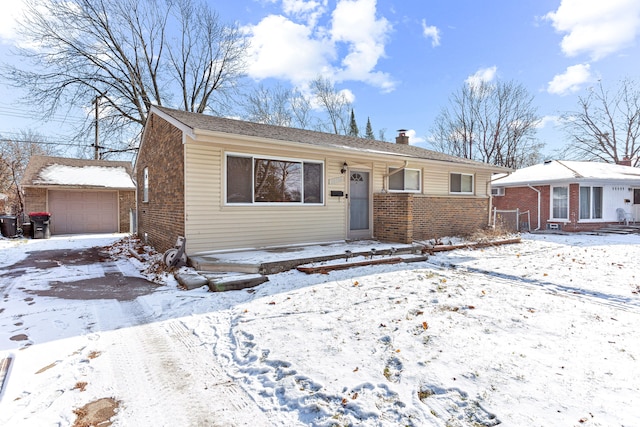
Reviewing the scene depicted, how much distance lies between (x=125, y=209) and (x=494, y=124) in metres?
29.1

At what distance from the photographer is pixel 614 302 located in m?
4.44

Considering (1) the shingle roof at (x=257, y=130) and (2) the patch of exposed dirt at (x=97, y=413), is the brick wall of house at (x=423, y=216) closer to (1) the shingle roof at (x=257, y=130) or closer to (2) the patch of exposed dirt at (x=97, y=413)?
(1) the shingle roof at (x=257, y=130)

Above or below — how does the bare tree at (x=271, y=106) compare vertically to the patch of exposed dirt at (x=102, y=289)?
above

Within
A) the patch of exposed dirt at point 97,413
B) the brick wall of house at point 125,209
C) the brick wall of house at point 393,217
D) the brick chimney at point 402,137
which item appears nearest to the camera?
the patch of exposed dirt at point 97,413

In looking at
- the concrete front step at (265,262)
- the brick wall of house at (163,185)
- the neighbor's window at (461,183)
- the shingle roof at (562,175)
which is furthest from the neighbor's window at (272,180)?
the shingle roof at (562,175)

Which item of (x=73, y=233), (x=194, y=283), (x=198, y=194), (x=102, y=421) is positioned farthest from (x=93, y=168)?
(x=102, y=421)

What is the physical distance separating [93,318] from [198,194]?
322 centimetres

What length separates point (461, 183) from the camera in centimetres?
1154

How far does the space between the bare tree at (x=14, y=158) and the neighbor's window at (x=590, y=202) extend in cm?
3125

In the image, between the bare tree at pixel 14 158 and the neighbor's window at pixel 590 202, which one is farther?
the bare tree at pixel 14 158

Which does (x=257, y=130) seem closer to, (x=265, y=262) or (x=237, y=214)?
(x=237, y=214)

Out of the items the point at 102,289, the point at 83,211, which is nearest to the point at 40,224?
the point at 83,211

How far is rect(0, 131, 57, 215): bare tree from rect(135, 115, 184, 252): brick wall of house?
1577 centimetres

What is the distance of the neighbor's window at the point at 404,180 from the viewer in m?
9.87
